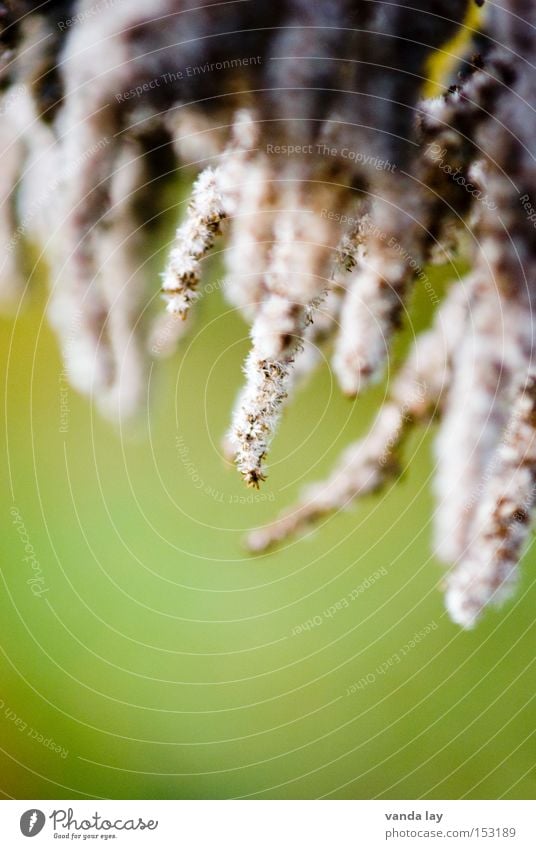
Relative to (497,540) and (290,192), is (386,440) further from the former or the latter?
(290,192)

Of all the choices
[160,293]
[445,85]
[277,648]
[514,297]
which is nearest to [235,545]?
[277,648]
